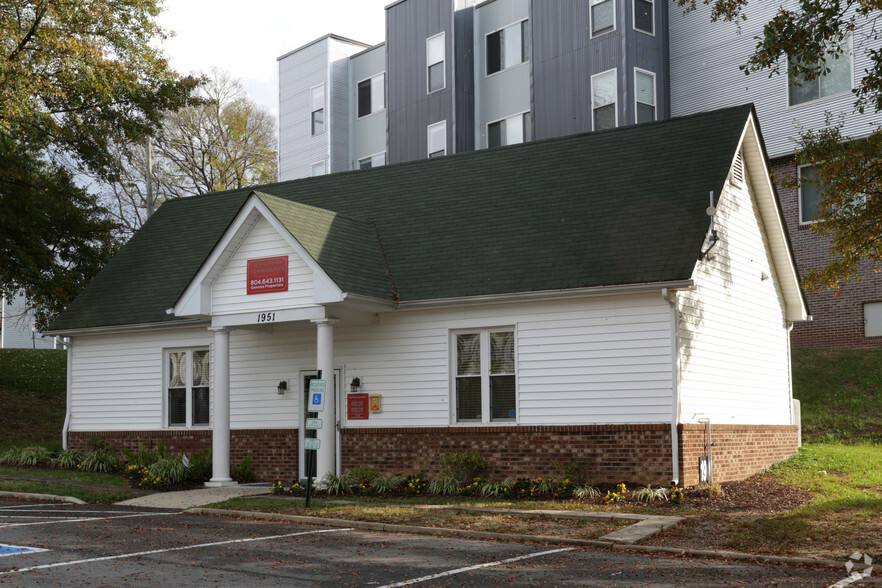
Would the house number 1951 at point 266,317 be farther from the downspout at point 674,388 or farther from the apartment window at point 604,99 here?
the apartment window at point 604,99

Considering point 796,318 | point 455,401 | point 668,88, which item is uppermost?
point 668,88

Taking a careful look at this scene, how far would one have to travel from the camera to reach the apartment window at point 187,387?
22.0 meters

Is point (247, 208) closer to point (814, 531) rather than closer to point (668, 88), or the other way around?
point (814, 531)

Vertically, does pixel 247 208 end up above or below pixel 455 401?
above

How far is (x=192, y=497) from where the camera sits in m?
18.0

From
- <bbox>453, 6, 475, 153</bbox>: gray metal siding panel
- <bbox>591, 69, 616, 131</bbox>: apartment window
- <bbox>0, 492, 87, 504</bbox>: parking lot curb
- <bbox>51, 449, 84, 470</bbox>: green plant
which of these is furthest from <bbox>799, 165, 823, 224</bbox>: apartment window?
<bbox>0, 492, 87, 504</bbox>: parking lot curb

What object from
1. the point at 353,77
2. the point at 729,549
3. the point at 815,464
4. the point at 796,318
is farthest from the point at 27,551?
the point at 353,77

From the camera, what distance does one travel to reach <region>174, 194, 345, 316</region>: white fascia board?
18531mm

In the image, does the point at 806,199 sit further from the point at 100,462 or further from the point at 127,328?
the point at 100,462

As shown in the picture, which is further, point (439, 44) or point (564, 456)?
point (439, 44)

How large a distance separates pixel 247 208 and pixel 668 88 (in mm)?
18475

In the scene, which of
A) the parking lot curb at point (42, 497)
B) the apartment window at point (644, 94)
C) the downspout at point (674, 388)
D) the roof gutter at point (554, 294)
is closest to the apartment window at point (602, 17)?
the apartment window at point (644, 94)

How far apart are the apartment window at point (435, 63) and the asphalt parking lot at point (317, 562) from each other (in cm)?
2417

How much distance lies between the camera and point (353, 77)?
41.9 m
